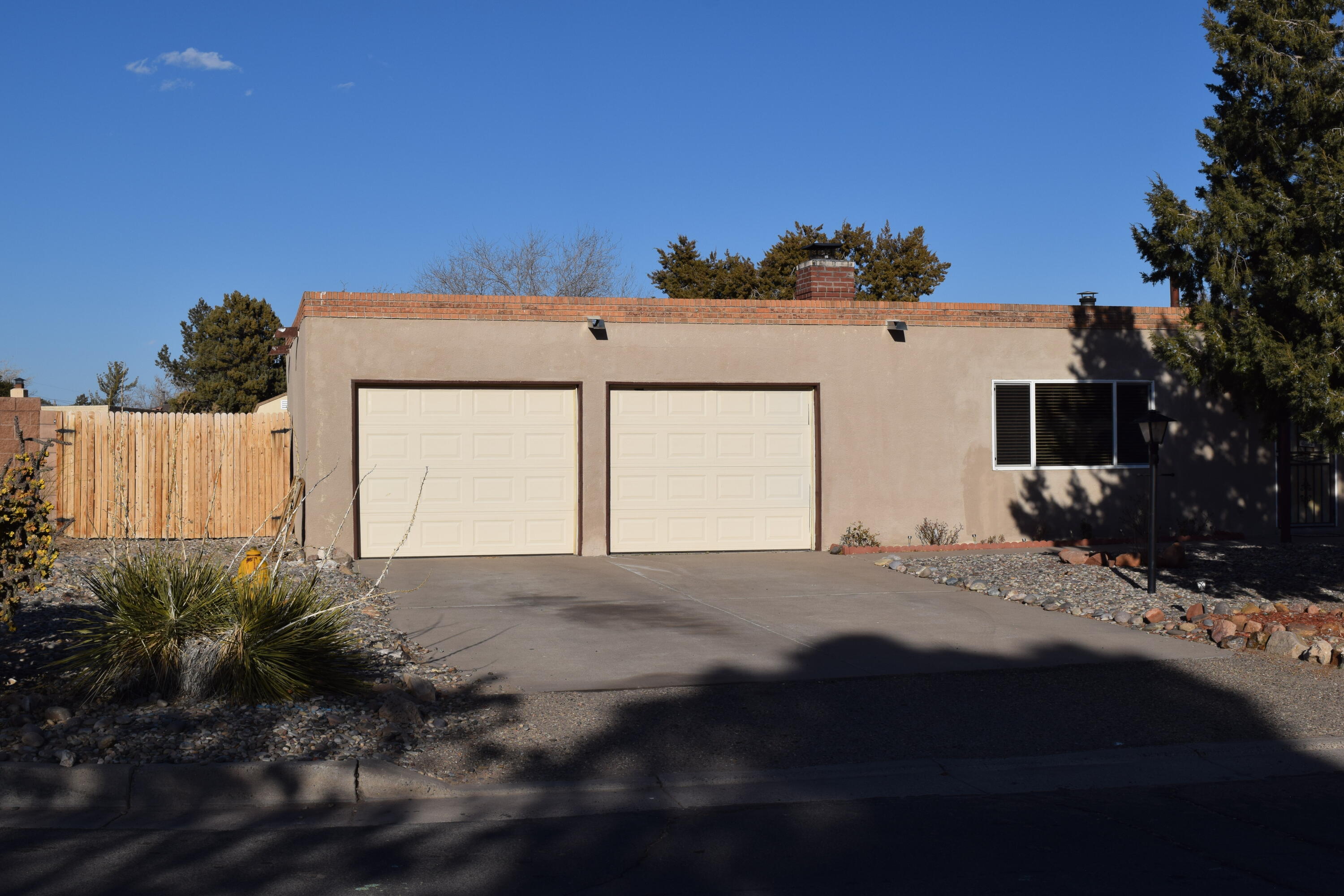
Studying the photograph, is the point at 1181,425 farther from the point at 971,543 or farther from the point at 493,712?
the point at 493,712

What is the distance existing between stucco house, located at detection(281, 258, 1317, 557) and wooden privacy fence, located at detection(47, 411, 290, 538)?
137 cm

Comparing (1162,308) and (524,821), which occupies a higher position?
(1162,308)

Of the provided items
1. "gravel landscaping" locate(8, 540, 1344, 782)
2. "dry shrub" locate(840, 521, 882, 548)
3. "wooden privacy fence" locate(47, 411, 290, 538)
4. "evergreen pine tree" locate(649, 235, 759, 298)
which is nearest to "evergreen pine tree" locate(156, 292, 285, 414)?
"evergreen pine tree" locate(649, 235, 759, 298)

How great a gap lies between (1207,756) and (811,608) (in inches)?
186

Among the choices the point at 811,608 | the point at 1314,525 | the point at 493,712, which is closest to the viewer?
the point at 493,712

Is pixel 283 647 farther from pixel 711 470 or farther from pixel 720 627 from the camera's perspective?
pixel 711 470

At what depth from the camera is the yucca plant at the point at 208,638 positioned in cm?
643

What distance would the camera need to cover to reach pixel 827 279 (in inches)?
643

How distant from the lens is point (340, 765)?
548cm

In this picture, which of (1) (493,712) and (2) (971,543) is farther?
(2) (971,543)

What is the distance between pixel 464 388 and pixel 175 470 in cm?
473

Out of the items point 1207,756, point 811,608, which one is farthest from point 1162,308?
point 1207,756

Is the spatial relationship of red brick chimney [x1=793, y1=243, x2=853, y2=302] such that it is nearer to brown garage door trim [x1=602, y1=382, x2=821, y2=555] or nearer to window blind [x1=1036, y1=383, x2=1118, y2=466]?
brown garage door trim [x1=602, y1=382, x2=821, y2=555]

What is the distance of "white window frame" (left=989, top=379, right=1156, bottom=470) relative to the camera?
52.7 ft
